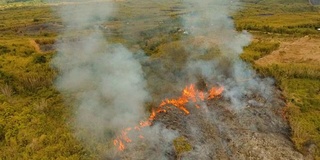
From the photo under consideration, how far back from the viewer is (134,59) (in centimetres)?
2952

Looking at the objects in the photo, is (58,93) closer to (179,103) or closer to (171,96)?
(171,96)

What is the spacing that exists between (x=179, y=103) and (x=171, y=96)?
4.24 feet

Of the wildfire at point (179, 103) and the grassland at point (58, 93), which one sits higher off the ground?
the wildfire at point (179, 103)

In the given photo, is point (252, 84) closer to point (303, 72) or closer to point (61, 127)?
point (303, 72)

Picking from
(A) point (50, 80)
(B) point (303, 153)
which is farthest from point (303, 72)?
(A) point (50, 80)

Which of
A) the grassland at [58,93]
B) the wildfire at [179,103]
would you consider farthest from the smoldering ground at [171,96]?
the grassland at [58,93]

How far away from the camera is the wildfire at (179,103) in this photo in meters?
16.9

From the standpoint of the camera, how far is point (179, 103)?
67.1 ft

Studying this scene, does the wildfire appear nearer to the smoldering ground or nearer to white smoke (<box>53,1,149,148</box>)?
the smoldering ground

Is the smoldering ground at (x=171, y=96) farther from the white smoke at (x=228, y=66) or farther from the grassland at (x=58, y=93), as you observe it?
the grassland at (x=58, y=93)

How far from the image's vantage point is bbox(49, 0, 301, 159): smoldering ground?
16.4m

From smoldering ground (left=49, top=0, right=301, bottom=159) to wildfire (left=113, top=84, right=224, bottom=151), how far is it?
0.34 metres

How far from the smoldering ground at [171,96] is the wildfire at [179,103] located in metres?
0.34

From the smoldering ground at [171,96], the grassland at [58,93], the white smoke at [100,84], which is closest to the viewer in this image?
the smoldering ground at [171,96]
